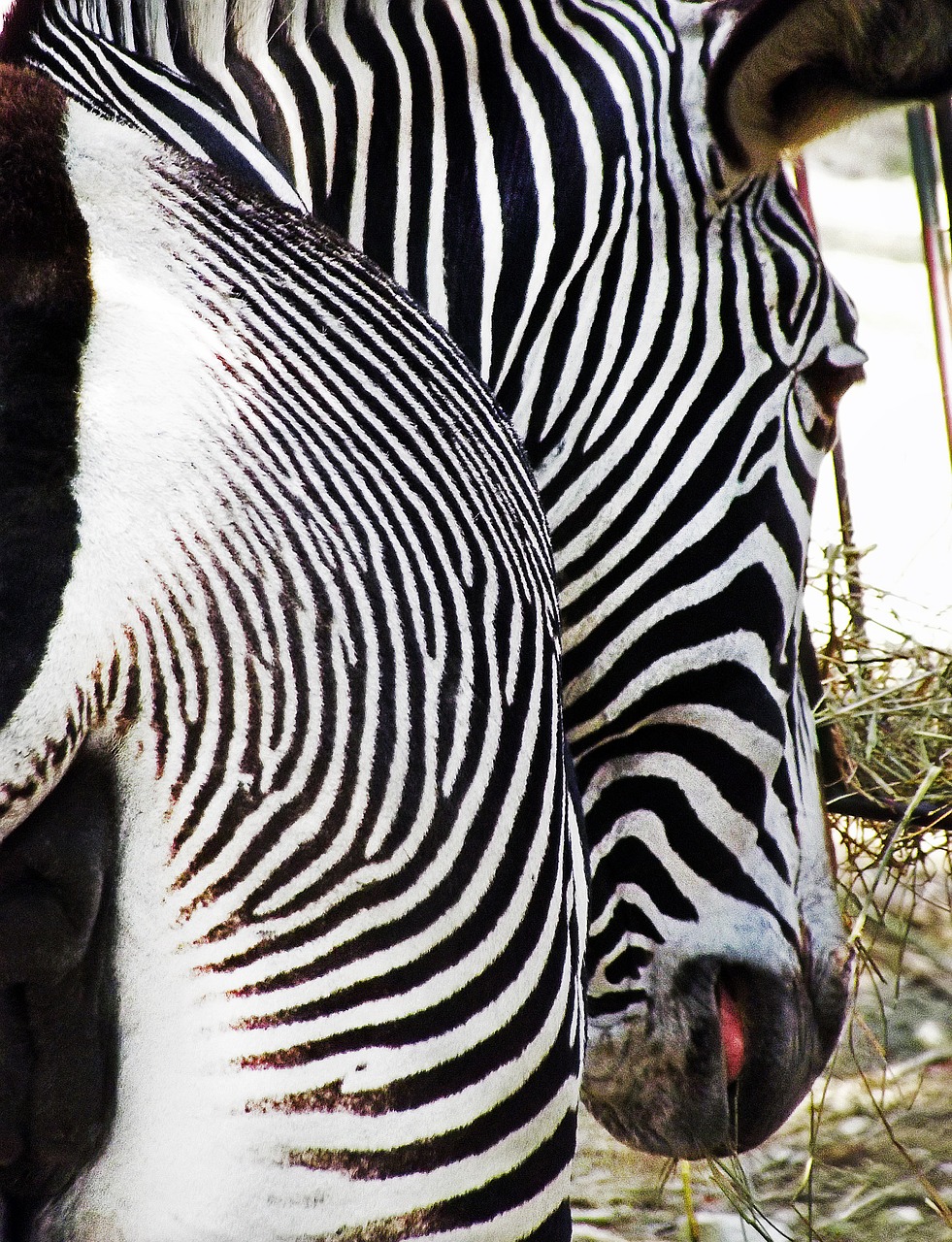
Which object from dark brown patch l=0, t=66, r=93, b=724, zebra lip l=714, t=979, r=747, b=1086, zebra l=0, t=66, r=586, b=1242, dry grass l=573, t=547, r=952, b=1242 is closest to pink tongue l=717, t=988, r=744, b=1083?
zebra lip l=714, t=979, r=747, b=1086

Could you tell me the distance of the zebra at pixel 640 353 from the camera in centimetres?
153

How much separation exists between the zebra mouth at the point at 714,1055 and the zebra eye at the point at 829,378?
0.71 meters

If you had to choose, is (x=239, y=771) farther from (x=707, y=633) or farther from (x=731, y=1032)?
(x=731, y=1032)

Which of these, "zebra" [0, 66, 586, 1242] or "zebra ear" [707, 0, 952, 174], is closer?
"zebra" [0, 66, 586, 1242]

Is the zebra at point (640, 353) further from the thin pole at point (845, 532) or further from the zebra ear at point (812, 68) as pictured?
the thin pole at point (845, 532)

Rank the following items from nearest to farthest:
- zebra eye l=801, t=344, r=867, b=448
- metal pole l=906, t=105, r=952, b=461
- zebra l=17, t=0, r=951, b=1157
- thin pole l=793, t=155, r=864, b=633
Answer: zebra l=17, t=0, r=951, b=1157, zebra eye l=801, t=344, r=867, b=448, thin pole l=793, t=155, r=864, b=633, metal pole l=906, t=105, r=952, b=461

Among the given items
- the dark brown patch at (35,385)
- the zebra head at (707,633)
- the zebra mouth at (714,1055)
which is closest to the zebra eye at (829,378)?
the zebra head at (707,633)

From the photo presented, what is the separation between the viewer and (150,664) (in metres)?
0.72

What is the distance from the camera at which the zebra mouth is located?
157 centimetres

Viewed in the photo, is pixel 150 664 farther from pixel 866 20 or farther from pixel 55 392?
pixel 866 20

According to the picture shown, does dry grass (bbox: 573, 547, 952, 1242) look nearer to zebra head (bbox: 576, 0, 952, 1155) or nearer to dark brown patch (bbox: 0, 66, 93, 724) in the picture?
zebra head (bbox: 576, 0, 952, 1155)

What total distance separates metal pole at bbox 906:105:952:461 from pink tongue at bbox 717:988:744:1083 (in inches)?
81.0

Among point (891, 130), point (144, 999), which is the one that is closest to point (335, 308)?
point (144, 999)

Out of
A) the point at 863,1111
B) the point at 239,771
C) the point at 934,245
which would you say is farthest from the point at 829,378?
the point at 863,1111
